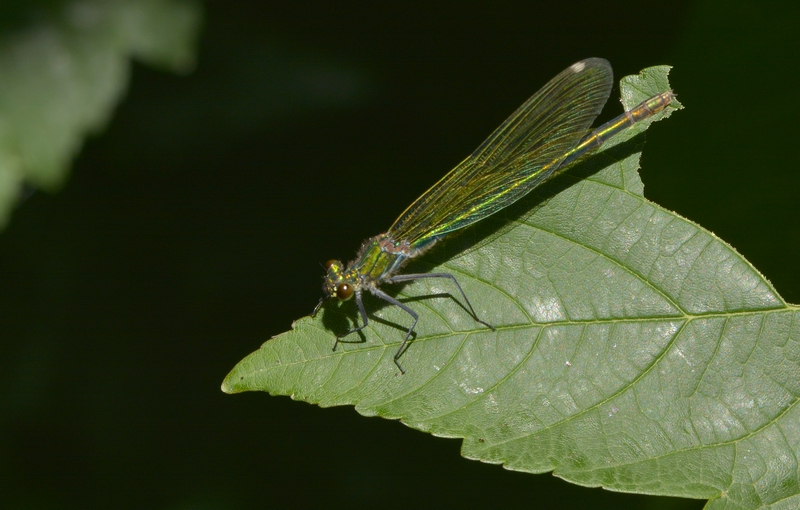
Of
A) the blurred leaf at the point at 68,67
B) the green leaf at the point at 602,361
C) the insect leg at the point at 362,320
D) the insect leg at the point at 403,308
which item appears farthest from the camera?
the blurred leaf at the point at 68,67

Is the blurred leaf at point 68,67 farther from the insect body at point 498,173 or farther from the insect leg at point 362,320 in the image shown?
the insect leg at point 362,320

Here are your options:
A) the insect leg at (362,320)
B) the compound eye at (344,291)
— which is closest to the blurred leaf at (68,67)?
the compound eye at (344,291)

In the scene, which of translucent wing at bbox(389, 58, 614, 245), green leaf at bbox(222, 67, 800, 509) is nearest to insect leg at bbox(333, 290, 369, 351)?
green leaf at bbox(222, 67, 800, 509)

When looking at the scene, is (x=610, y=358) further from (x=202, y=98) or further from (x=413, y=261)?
(x=202, y=98)

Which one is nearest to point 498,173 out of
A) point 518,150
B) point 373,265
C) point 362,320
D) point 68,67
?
point 518,150

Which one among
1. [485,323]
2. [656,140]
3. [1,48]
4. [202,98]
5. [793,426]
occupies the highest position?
[1,48]

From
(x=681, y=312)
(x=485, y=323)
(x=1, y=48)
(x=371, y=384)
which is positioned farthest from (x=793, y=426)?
(x=1, y=48)
